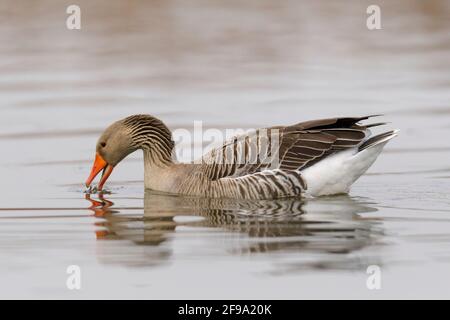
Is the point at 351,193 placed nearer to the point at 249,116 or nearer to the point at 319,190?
the point at 319,190

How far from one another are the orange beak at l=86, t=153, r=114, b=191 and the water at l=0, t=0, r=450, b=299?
23 centimetres

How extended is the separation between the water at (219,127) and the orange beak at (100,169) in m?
0.23

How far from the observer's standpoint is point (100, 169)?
48.9 feet

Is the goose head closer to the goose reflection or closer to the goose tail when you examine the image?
the goose reflection

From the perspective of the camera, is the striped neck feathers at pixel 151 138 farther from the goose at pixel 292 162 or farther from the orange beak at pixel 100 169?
the goose at pixel 292 162

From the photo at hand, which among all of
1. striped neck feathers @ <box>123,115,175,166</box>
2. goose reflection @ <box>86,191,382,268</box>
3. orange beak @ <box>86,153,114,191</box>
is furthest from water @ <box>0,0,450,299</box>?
striped neck feathers @ <box>123,115,175,166</box>

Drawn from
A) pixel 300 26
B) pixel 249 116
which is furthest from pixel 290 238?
pixel 300 26

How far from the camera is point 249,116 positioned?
756 inches

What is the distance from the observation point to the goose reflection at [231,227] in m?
10.6

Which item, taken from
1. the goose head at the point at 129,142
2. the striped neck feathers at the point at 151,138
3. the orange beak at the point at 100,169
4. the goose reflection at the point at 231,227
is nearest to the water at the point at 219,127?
the goose reflection at the point at 231,227

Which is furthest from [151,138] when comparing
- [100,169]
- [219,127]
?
[219,127]

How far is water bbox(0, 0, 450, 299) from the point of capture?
988cm

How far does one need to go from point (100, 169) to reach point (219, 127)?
377 cm

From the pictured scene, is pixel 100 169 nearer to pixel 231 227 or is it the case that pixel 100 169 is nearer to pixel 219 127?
pixel 231 227
